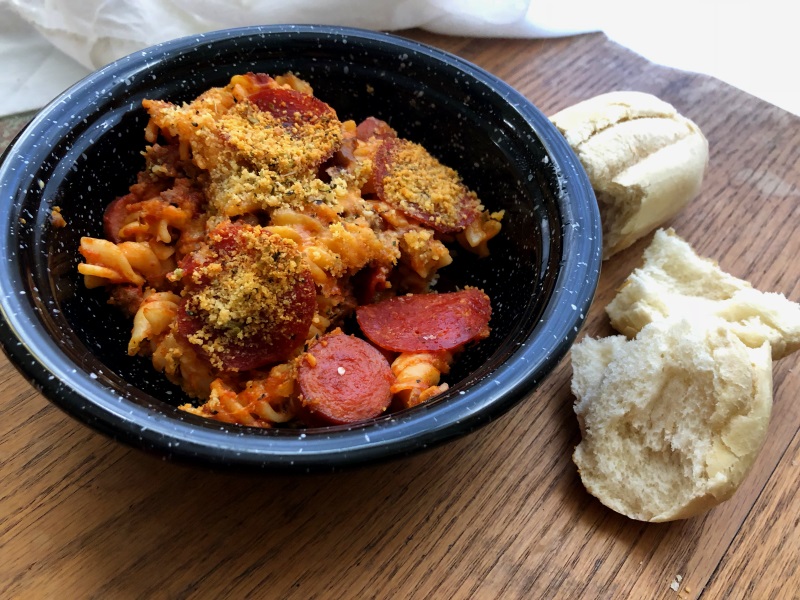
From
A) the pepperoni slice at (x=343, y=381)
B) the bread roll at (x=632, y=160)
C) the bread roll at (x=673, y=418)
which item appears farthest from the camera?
the bread roll at (x=632, y=160)

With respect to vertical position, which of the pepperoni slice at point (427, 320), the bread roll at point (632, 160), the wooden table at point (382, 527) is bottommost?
the wooden table at point (382, 527)

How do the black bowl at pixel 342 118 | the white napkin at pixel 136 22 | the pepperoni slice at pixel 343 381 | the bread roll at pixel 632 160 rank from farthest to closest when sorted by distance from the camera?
the white napkin at pixel 136 22 → the bread roll at pixel 632 160 → the pepperoni slice at pixel 343 381 → the black bowl at pixel 342 118

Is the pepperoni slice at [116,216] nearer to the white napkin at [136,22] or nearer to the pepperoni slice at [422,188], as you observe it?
the pepperoni slice at [422,188]

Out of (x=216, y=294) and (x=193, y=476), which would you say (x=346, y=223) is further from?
(x=193, y=476)

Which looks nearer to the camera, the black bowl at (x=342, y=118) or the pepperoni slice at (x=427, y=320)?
the black bowl at (x=342, y=118)

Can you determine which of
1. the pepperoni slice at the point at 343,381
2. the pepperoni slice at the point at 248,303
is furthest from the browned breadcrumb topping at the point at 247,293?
the pepperoni slice at the point at 343,381

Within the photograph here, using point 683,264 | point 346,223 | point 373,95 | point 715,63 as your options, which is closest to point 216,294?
point 346,223

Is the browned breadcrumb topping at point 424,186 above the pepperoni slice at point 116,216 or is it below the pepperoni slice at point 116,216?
above
